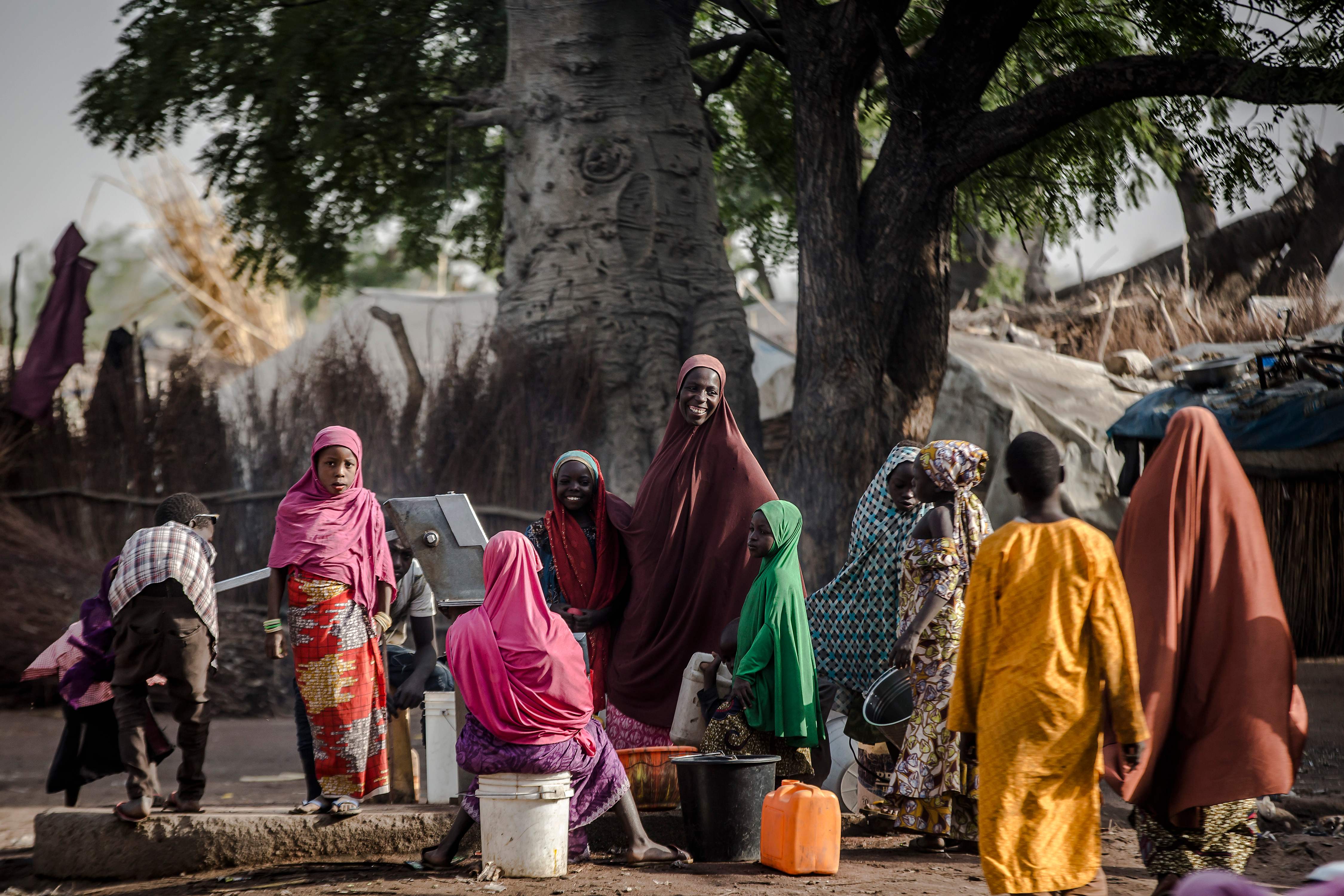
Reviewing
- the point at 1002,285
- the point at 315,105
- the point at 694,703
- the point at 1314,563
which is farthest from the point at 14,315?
the point at 1002,285

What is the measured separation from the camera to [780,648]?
4.52m

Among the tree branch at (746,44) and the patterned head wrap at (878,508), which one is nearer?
the patterned head wrap at (878,508)

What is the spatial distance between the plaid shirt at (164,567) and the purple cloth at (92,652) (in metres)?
0.19

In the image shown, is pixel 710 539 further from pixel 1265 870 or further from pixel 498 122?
pixel 498 122

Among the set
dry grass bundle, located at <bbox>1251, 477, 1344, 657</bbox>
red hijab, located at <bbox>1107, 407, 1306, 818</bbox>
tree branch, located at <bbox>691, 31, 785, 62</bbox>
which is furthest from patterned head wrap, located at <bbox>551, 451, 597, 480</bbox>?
dry grass bundle, located at <bbox>1251, 477, 1344, 657</bbox>

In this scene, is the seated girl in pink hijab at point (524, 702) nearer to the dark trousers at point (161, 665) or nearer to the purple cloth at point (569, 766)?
the purple cloth at point (569, 766)

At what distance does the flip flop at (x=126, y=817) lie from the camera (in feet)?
13.4

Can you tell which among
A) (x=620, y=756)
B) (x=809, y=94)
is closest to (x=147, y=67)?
(x=809, y=94)

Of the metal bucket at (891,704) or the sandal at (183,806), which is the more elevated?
the metal bucket at (891,704)

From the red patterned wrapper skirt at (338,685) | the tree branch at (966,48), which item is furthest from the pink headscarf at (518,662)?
the tree branch at (966,48)

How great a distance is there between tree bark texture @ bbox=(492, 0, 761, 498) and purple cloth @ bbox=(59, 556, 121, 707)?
170 inches

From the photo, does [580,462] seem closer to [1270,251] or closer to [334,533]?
[334,533]

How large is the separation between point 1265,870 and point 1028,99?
14.4 feet

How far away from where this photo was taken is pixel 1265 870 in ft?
13.7
